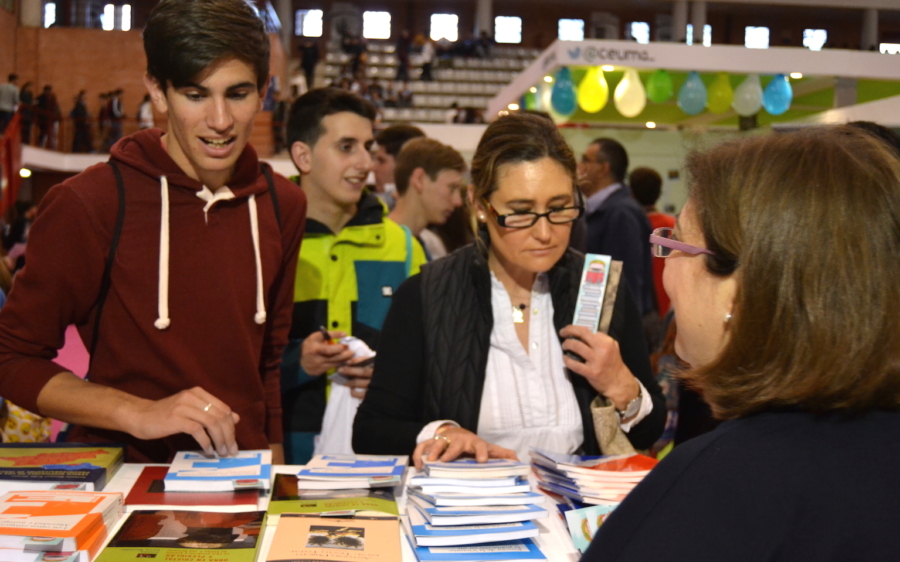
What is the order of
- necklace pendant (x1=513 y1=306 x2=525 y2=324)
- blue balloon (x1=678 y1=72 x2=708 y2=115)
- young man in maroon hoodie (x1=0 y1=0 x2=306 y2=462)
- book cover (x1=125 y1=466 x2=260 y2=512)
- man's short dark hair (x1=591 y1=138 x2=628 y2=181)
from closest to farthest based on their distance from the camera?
1. book cover (x1=125 y1=466 x2=260 y2=512)
2. young man in maroon hoodie (x1=0 y1=0 x2=306 y2=462)
3. necklace pendant (x1=513 y1=306 x2=525 y2=324)
4. man's short dark hair (x1=591 y1=138 x2=628 y2=181)
5. blue balloon (x1=678 y1=72 x2=708 y2=115)

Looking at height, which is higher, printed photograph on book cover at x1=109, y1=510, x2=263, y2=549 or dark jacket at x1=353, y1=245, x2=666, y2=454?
dark jacket at x1=353, y1=245, x2=666, y2=454

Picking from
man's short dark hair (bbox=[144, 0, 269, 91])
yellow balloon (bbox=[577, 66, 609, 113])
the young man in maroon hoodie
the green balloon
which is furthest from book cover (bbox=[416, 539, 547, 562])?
the green balloon

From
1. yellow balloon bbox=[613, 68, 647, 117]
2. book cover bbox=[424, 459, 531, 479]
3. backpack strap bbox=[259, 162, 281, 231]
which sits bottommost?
book cover bbox=[424, 459, 531, 479]

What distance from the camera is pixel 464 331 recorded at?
208 centimetres

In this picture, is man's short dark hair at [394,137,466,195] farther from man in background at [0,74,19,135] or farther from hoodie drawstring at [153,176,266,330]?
man in background at [0,74,19,135]

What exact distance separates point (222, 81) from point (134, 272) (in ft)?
1.53

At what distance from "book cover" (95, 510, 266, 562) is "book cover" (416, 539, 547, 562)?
0.96 feet

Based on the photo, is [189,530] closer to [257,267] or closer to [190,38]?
[257,267]

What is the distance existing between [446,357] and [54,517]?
99cm

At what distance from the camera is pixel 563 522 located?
1586mm

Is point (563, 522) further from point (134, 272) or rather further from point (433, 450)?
point (134, 272)

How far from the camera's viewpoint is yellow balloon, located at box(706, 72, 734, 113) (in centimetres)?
766

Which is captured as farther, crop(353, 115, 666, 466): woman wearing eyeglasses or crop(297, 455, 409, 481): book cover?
crop(353, 115, 666, 466): woman wearing eyeglasses

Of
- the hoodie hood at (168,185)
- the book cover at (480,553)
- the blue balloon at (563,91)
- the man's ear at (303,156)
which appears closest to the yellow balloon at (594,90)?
the blue balloon at (563,91)
